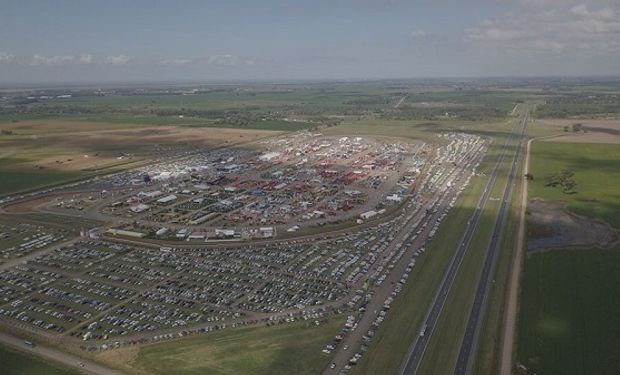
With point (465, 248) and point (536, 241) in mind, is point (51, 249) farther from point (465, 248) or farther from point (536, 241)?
point (536, 241)

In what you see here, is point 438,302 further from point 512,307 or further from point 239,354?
point 239,354

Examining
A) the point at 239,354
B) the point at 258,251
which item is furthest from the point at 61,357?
the point at 258,251

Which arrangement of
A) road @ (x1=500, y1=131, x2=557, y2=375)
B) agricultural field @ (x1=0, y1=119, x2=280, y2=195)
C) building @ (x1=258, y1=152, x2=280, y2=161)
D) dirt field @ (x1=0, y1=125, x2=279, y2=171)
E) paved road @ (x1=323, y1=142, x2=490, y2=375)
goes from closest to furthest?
road @ (x1=500, y1=131, x2=557, y2=375) < paved road @ (x1=323, y1=142, x2=490, y2=375) < agricultural field @ (x1=0, y1=119, x2=280, y2=195) < dirt field @ (x1=0, y1=125, x2=279, y2=171) < building @ (x1=258, y1=152, x2=280, y2=161)

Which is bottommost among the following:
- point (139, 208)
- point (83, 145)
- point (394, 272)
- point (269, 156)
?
point (394, 272)

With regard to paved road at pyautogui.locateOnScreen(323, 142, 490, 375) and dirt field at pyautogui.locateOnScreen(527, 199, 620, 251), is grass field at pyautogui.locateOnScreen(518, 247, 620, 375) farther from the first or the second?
paved road at pyautogui.locateOnScreen(323, 142, 490, 375)

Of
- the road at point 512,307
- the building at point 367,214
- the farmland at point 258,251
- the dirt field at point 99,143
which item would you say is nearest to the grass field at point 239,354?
the farmland at point 258,251

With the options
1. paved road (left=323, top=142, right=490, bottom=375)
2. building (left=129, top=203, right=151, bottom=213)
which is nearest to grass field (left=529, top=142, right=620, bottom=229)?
paved road (left=323, top=142, right=490, bottom=375)

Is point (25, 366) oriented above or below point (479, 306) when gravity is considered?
below
